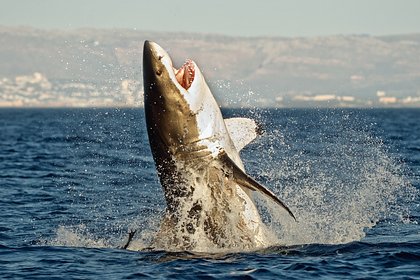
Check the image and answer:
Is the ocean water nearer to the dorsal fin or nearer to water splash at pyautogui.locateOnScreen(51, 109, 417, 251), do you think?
water splash at pyautogui.locateOnScreen(51, 109, 417, 251)

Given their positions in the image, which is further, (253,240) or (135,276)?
(253,240)

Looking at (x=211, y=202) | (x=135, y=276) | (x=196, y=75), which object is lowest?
(x=135, y=276)

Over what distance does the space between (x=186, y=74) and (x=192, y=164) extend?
162cm

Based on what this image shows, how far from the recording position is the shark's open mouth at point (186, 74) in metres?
15.3

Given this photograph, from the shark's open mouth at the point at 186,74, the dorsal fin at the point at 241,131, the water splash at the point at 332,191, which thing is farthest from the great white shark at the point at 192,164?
the water splash at the point at 332,191

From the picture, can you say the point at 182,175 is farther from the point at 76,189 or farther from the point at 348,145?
the point at 348,145

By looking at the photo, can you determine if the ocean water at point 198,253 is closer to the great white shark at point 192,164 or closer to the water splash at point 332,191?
the water splash at point 332,191

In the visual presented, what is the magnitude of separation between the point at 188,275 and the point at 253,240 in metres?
2.63

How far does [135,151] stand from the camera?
4091 cm

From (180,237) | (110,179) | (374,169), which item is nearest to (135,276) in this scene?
(180,237)

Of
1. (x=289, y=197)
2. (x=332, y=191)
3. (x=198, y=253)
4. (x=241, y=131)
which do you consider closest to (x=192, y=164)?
(x=198, y=253)

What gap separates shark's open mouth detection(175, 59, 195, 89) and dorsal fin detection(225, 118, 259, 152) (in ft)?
6.03

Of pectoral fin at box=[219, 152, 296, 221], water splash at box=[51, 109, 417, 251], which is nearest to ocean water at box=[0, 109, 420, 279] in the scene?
water splash at box=[51, 109, 417, 251]

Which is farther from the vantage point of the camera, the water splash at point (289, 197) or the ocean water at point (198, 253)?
the water splash at point (289, 197)
